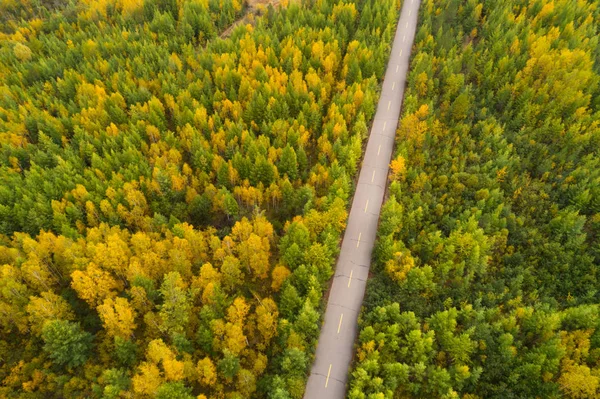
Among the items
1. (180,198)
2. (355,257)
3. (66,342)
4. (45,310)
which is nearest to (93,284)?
(45,310)

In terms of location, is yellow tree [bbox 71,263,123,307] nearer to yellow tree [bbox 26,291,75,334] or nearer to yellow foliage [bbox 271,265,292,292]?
yellow tree [bbox 26,291,75,334]

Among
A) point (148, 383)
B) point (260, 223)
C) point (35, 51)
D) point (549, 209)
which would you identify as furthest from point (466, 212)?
point (35, 51)

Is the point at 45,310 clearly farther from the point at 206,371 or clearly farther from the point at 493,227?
the point at 493,227

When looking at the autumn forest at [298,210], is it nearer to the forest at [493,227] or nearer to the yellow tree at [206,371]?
the yellow tree at [206,371]

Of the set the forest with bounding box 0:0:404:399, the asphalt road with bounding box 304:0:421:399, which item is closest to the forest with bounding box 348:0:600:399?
the asphalt road with bounding box 304:0:421:399

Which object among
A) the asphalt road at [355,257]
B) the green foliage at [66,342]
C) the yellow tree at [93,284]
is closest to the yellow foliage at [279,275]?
the asphalt road at [355,257]
